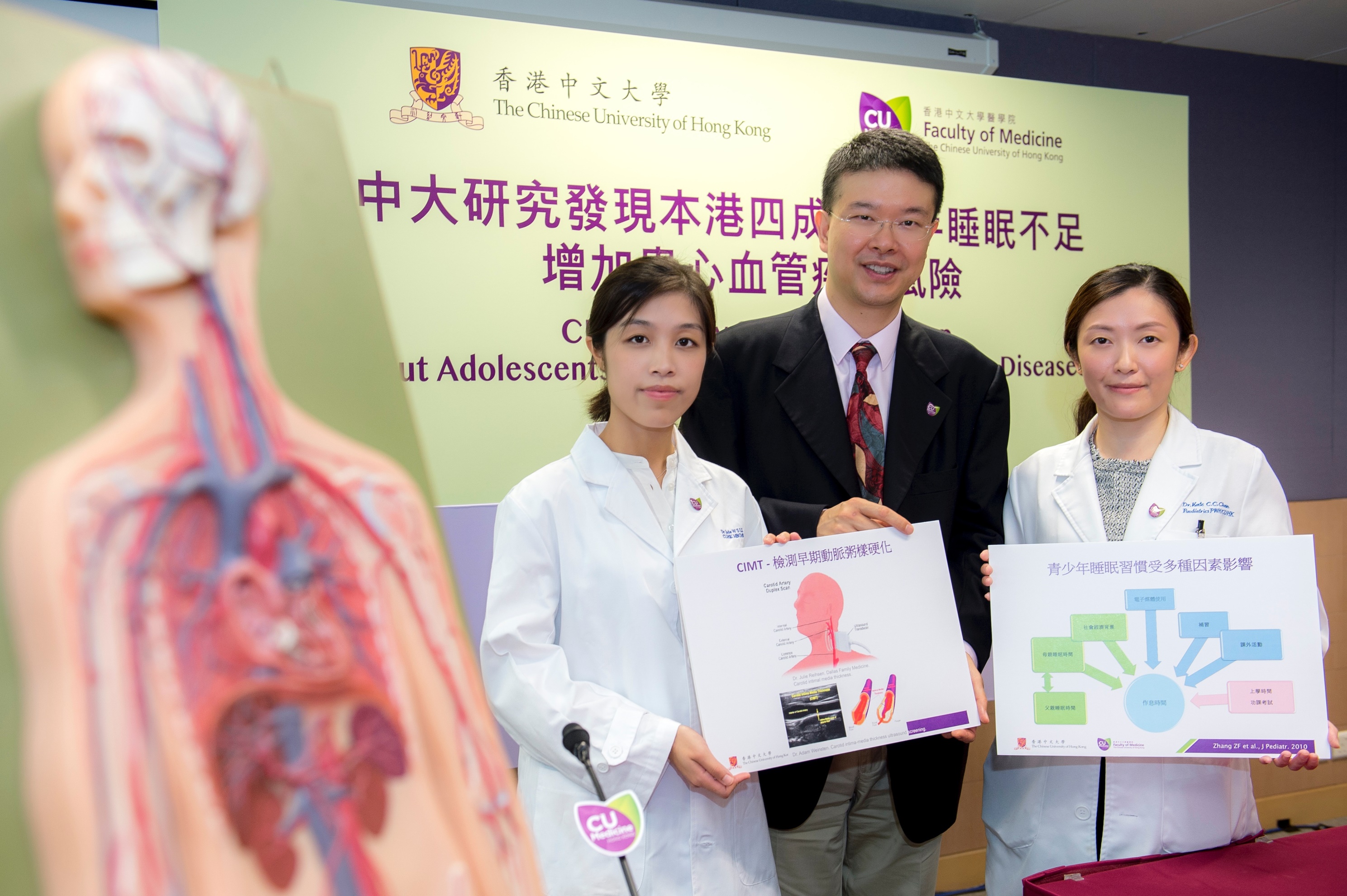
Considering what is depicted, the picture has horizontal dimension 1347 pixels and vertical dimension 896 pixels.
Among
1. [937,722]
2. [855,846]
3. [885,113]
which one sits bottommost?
[855,846]

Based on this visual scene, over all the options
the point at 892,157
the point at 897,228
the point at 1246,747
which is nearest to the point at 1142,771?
the point at 1246,747

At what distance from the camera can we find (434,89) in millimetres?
2348

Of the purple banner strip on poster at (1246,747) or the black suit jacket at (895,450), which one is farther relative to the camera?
the black suit jacket at (895,450)

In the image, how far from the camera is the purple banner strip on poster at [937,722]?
1.64 meters

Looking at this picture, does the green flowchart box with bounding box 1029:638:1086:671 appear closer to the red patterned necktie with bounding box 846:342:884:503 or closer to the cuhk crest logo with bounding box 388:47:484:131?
the red patterned necktie with bounding box 846:342:884:503

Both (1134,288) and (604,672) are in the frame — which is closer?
(604,672)

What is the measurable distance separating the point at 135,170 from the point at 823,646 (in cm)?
122

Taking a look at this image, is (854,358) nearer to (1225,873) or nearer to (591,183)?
(591,183)

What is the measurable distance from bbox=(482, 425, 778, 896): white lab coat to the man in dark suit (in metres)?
0.30

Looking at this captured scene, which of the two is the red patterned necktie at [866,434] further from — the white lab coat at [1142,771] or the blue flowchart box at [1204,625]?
the blue flowchart box at [1204,625]

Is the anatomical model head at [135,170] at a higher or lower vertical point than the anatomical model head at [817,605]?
higher

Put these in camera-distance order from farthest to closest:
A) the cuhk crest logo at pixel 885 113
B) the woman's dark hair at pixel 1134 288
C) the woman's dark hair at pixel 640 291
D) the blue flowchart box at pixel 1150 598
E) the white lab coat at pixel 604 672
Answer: the cuhk crest logo at pixel 885 113, the woman's dark hair at pixel 1134 288, the blue flowchart box at pixel 1150 598, the woman's dark hair at pixel 640 291, the white lab coat at pixel 604 672

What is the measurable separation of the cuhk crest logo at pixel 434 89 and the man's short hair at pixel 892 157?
105 cm

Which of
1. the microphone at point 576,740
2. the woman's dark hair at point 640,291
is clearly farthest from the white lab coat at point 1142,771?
the microphone at point 576,740
